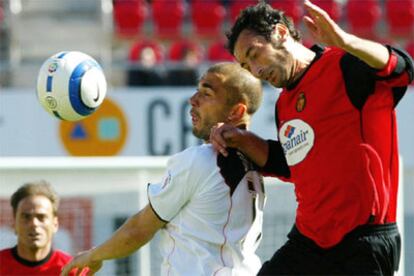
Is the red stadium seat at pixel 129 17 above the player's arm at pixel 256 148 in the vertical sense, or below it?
above

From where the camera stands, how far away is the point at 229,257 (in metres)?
4.16

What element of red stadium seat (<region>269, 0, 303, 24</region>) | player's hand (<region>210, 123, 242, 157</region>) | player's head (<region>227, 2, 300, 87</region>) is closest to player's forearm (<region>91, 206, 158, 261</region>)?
player's hand (<region>210, 123, 242, 157</region>)

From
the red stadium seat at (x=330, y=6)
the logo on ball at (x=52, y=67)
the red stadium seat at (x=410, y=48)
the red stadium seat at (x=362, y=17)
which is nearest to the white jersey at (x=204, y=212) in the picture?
the logo on ball at (x=52, y=67)

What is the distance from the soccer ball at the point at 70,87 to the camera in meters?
4.84

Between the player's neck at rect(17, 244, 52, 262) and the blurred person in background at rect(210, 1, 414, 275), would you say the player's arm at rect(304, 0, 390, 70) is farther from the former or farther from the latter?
the player's neck at rect(17, 244, 52, 262)

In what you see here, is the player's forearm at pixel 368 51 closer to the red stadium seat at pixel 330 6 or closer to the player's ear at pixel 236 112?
the player's ear at pixel 236 112

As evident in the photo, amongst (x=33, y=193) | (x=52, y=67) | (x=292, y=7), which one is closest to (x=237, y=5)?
(x=292, y=7)

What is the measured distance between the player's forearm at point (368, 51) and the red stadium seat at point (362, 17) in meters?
9.63

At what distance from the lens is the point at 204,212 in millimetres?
4129

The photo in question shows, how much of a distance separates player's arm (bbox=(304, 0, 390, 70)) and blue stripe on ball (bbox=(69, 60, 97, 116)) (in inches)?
60.4

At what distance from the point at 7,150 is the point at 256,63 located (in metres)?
6.71

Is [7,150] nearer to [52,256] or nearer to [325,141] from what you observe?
[52,256]

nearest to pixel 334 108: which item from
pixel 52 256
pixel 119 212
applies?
pixel 52 256

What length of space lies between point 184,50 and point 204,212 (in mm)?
7901
